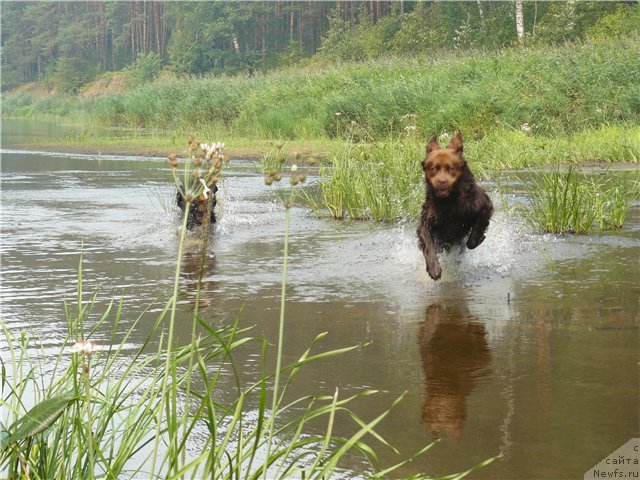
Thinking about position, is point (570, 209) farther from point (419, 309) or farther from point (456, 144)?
point (419, 309)

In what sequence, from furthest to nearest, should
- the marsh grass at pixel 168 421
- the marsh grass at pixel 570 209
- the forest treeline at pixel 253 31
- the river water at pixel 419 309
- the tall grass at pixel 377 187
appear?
the forest treeline at pixel 253 31, the tall grass at pixel 377 187, the marsh grass at pixel 570 209, the river water at pixel 419 309, the marsh grass at pixel 168 421

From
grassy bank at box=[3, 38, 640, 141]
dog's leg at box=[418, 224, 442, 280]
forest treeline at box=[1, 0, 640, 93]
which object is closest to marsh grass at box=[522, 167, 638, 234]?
dog's leg at box=[418, 224, 442, 280]

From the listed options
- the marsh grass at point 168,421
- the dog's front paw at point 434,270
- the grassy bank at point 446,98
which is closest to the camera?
the marsh grass at point 168,421

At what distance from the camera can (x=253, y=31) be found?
271 ft

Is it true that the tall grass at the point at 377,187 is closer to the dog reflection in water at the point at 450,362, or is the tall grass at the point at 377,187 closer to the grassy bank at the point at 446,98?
the grassy bank at the point at 446,98

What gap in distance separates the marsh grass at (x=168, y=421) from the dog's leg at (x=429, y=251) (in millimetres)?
2215

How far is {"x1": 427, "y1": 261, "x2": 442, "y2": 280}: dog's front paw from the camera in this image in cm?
799

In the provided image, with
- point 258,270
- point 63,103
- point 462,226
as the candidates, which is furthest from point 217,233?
point 63,103

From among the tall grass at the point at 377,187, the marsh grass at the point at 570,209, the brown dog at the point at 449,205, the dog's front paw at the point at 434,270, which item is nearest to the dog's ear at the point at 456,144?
the brown dog at the point at 449,205

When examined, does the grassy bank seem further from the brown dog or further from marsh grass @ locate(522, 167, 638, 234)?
the brown dog

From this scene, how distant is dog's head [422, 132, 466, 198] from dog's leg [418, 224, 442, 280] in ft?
1.11

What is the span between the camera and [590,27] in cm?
4388

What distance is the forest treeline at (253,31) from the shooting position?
47344 mm

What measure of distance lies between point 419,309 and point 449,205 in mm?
1676
